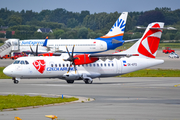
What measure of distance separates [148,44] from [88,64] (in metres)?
7.31

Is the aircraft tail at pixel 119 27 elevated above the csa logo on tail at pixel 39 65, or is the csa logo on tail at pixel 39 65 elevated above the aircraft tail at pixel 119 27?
the aircraft tail at pixel 119 27

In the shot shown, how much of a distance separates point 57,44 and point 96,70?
113 ft

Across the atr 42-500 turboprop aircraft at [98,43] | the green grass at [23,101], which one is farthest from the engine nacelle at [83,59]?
the atr 42-500 turboprop aircraft at [98,43]

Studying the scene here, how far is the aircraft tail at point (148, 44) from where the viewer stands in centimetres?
3612

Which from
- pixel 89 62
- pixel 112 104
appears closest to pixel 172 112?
pixel 112 104

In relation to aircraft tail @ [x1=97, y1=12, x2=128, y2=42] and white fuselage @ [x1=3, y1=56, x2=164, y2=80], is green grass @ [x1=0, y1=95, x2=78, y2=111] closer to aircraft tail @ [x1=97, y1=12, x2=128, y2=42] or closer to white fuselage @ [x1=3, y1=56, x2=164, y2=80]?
white fuselage @ [x1=3, y1=56, x2=164, y2=80]

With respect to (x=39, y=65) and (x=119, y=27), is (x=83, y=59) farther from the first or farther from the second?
(x=119, y=27)

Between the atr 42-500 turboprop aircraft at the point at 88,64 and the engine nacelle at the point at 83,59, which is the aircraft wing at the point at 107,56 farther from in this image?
the engine nacelle at the point at 83,59

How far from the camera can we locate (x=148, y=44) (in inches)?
1435

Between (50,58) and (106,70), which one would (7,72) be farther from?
(106,70)

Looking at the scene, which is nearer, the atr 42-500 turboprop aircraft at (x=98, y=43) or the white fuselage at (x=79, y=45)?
the atr 42-500 turboprop aircraft at (x=98, y=43)

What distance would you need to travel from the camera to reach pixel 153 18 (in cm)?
18688

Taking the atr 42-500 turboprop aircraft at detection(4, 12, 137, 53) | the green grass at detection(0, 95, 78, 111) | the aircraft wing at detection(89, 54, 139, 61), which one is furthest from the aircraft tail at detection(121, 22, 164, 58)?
the atr 42-500 turboprop aircraft at detection(4, 12, 137, 53)

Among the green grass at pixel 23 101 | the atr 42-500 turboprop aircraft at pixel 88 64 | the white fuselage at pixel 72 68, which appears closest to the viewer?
the green grass at pixel 23 101
